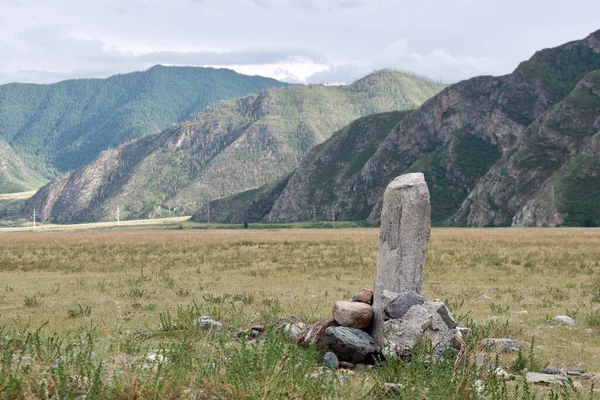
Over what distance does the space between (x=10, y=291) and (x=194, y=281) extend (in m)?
6.34

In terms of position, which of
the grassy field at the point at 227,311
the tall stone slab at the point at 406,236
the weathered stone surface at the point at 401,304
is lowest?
the grassy field at the point at 227,311

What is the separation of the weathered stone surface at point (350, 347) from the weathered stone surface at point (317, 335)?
0.20m

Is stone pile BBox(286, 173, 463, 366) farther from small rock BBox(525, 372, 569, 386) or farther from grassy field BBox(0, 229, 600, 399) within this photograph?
small rock BBox(525, 372, 569, 386)

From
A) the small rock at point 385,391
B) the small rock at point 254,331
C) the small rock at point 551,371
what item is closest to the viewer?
the small rock at point 385,391

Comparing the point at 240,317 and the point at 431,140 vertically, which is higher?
the point at 431,140

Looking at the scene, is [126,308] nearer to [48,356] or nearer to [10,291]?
[10,291]

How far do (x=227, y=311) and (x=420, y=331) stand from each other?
6327 millimetres

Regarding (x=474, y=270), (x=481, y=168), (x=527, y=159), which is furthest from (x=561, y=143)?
(x=474, y=270)

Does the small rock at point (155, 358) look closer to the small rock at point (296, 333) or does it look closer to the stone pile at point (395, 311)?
the stone pile at point (395, 311)

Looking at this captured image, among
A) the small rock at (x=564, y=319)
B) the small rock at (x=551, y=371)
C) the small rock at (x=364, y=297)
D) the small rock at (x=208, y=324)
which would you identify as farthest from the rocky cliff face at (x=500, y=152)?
the small rock at (x=208, y=324)

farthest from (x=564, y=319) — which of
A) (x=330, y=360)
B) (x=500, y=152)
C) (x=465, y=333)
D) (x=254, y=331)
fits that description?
(x=500, y=152)

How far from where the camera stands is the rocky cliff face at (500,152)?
114 m

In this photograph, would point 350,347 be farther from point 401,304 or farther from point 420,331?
point 420,331

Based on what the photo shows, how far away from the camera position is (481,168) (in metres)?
159
